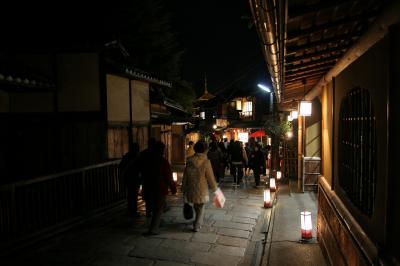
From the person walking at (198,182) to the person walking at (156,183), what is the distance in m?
0.51

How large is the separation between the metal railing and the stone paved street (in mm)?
449

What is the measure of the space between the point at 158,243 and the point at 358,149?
5173mm

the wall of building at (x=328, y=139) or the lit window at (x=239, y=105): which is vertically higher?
the lit window at (x=239, y=105)

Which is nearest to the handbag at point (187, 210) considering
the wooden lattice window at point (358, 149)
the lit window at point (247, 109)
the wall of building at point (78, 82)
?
the wooden lattice window at point (358, 149)

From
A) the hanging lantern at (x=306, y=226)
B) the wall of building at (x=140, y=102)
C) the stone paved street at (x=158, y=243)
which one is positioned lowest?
the stone paved street at (x=158, y=243)

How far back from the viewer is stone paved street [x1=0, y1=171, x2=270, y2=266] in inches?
298

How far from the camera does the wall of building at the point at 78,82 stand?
12219 millimetres

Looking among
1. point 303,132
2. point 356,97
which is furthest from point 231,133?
point 356,97

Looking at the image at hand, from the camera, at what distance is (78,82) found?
40.4ft

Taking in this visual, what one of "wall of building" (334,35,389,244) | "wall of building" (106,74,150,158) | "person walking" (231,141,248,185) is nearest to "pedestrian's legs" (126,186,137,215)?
"wall of building" (106,74,150,158)

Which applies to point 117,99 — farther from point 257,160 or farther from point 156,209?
point 257,160

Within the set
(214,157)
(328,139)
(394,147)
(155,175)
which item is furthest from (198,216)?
(214,157)

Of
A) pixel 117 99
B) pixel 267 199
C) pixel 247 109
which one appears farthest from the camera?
pixel 247 109

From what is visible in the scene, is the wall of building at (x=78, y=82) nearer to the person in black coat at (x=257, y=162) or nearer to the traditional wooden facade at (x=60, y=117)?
the traditional wooden facade at (x=60, y=117)
